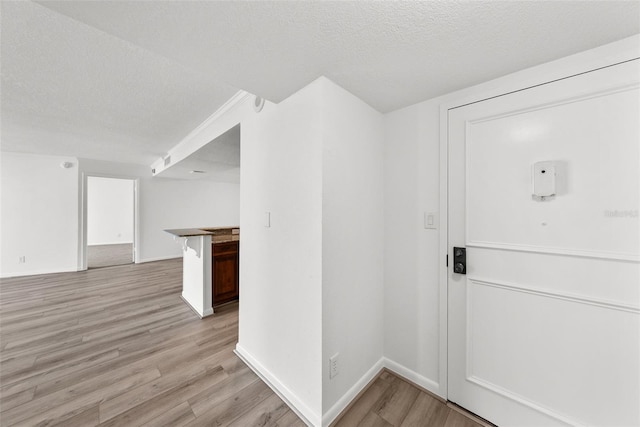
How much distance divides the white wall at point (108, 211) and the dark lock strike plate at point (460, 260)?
10.7 meters

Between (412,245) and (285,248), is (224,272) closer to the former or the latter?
(285,248)

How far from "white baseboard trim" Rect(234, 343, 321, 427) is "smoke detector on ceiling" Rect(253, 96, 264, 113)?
210 cm

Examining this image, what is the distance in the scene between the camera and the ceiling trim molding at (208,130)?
218 cm

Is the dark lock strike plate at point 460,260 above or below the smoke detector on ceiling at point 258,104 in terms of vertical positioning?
below

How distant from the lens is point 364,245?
173cm

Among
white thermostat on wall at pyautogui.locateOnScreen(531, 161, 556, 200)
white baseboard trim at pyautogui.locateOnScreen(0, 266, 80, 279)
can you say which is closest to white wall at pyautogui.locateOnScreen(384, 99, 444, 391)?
white thermostat on wall at pyautogui.locateOnScreen(531, 161, 556, 200)

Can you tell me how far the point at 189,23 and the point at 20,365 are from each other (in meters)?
3.09

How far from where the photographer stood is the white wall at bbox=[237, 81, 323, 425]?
1421 millimetres

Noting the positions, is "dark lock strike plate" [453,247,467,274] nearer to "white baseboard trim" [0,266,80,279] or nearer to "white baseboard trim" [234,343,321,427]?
"white baseboard trim" [234,343,321,427]

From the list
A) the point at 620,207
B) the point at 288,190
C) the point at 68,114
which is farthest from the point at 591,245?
the point at 68,114

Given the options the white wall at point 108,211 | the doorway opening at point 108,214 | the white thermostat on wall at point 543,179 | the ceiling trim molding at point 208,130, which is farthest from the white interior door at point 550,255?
the white wall at point 108,211

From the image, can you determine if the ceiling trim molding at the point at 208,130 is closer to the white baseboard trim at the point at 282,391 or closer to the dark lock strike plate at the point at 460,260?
the dark lock strike plate at the point at 460,260

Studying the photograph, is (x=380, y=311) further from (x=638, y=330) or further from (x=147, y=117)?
(x=147, y=117)

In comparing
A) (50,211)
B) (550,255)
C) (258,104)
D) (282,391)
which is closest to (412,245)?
A: (550,255)
